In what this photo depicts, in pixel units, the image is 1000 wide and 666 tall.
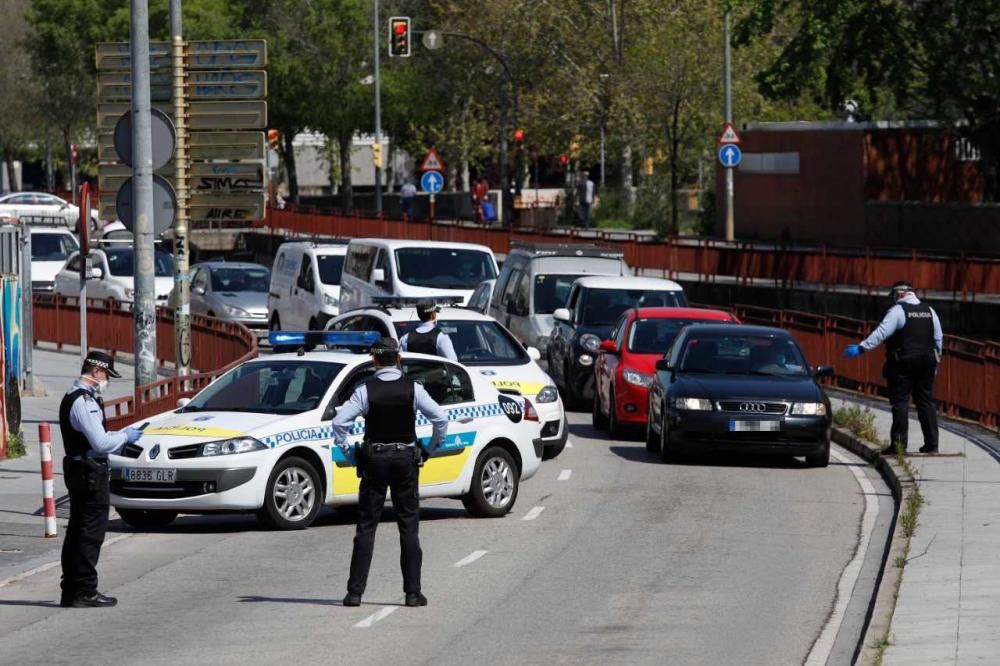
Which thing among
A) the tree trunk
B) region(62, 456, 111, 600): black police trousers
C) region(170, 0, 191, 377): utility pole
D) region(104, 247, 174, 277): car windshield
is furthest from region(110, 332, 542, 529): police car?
the tree trunk

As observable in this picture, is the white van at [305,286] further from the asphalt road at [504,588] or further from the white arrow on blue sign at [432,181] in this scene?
the white arrow on blue sign at [432,181]

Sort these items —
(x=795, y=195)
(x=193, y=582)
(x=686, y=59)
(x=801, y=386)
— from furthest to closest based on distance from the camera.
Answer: (x=686, y=59) < (x=795, y=195) < (x=801, y=386) < (x=193, y=582)

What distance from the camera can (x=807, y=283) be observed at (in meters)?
40.8

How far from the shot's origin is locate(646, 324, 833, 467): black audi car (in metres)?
20.8

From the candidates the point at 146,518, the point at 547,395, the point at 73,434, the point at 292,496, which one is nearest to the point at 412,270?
the point at 547,395

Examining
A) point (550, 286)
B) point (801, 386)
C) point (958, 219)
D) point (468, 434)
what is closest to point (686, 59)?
point (958, 219)

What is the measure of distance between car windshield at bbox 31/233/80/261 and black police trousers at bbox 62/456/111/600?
1412 inches

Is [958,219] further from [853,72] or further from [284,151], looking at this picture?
[284,151]

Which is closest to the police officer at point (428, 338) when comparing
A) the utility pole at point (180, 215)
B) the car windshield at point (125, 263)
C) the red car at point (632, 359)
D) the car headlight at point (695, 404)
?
the car headlight at point (695, 404)

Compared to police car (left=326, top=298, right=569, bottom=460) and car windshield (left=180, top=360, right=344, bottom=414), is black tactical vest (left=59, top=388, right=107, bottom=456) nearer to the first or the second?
car windshield (left=180, top=360, right=344, bottom=414)

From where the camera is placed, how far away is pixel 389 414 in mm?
12406

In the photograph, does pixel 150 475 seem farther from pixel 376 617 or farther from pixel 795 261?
pixel 795 261

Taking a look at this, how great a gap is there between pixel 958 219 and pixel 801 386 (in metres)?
29.7

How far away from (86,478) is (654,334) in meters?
13.0
